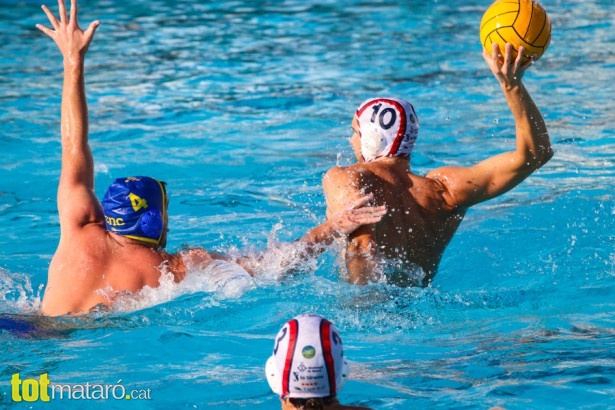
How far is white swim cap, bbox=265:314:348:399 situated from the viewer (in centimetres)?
316

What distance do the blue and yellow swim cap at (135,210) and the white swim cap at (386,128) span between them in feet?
3.68

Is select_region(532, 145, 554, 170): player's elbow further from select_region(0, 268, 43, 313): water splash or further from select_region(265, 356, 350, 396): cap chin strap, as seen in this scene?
select_region(0, 268, 43, 313): water splash

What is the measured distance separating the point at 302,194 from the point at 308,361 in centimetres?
500

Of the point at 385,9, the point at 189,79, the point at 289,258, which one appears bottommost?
the point at 289,258

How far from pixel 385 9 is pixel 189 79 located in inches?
188

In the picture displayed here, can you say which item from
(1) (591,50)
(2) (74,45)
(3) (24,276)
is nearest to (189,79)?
(1) (591,50)

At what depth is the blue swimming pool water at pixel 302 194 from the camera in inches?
179

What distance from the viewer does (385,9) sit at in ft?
50.7

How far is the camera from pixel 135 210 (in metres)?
4.96

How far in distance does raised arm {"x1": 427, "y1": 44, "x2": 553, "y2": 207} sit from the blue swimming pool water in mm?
612

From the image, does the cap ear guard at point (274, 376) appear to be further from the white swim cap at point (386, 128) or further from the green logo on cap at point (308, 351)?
the white swim cap at point (386, 128)

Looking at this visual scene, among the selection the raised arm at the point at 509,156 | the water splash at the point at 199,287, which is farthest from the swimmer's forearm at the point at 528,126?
the water splash at the point at 199,287

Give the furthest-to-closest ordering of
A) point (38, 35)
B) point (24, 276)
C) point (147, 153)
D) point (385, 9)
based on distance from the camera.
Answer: point (385, 9) < point (38, 35) < point (147, 153) < point (24, 276)

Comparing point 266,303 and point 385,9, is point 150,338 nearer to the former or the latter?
point 266,303
